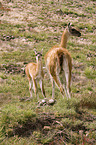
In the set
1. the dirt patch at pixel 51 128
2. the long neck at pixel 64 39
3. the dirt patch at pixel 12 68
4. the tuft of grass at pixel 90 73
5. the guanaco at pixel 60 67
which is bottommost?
the tuft of grass at pixel 90 73

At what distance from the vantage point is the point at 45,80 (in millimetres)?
9297

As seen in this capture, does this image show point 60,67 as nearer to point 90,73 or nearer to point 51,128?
point 51,128

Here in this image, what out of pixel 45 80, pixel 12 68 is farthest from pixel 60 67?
pixel 12 68

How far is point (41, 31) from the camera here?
17438 mm

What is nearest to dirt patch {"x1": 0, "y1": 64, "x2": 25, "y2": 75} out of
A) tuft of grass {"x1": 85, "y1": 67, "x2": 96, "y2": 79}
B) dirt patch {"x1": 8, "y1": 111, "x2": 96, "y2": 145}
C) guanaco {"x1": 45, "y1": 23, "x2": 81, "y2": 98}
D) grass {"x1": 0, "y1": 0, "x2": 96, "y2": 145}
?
grass {"x1": 0, "y1": 0, "x2": 96, "y2": 145}

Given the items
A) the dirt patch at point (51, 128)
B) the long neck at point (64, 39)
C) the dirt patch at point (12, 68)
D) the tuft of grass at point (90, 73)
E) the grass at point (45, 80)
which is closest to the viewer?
the dirt patch at point (51, 128)

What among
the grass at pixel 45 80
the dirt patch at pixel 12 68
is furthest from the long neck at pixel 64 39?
the dirt patch at pixel 12 68

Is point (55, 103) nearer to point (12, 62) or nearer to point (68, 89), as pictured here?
point (68, 89)

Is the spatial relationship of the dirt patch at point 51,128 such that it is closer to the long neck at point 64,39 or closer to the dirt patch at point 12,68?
the long neck at point 64,39

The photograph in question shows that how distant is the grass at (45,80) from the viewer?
4.54 meters

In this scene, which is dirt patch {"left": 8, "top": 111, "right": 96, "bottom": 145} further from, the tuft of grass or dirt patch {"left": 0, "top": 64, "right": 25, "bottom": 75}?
dirt patch {"left": 0, "top": 64, "right": 25, "bottom": 75}

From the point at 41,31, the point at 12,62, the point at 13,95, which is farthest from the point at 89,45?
the point at 13,95

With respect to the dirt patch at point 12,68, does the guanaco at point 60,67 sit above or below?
above

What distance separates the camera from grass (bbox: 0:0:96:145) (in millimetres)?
4535
